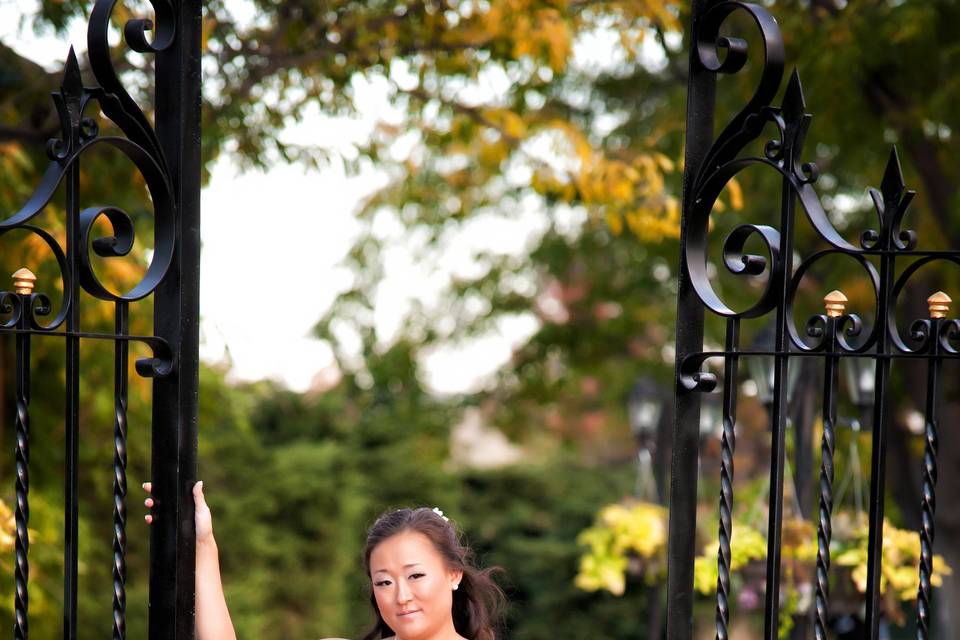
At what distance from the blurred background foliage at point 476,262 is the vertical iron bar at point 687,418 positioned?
1403 mm

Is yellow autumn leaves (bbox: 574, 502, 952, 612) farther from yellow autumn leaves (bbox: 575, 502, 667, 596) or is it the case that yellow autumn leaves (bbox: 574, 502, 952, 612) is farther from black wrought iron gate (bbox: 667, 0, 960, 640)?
black wrought iron gate (bbox: 667, 0, 960, 640)

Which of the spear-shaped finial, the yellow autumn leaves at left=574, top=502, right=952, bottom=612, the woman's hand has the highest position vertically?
the spear-shaped finial

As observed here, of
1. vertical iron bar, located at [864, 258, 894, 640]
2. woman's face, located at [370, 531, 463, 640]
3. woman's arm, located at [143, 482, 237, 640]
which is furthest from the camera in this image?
woman's face, located at [370, 531, 463, 640]

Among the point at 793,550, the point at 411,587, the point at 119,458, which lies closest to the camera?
the point at 119,458

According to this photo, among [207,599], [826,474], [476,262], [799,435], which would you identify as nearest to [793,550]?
[799,435]

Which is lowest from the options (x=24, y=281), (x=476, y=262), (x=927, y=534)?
(x=927, y=534)

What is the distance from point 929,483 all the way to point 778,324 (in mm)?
414

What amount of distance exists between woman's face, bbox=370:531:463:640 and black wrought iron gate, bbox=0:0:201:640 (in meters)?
0.50

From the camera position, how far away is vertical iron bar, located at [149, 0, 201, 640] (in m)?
2.41

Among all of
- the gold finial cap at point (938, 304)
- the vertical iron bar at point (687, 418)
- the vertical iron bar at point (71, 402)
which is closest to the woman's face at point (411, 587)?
the vertical iron bar at point (687, 418)

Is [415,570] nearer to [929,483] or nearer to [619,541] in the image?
[929,483]

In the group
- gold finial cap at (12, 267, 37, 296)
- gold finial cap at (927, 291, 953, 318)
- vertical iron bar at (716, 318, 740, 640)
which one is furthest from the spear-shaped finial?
gold finial cap at (927, 291, 953, 318)

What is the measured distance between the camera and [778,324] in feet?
7.28

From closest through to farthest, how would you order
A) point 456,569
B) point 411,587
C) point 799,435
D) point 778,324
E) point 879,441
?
point 879,441
point 778,324
point 411,587
point 456,569
point 799,435
